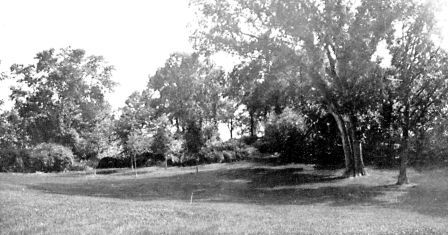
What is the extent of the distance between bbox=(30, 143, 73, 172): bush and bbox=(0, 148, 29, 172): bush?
1304 millimetres

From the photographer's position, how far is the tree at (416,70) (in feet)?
107

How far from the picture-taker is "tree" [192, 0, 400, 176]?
32938 mm

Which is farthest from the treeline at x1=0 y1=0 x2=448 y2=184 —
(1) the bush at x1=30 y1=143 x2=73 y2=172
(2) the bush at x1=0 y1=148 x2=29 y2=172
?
(2) the bush at x1=0 y1=148 x2=29 y2=172

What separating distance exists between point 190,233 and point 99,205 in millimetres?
7247

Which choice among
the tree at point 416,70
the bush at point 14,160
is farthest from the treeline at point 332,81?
the bush at point 14,160

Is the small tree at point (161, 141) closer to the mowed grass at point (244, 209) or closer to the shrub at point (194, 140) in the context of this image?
the shrub at point (194, 140)

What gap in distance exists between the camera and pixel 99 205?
19875 millimetres

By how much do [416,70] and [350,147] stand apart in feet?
30.7

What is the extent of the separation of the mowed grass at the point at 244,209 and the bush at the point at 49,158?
29577 mm

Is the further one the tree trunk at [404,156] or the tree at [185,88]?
the tree at [185,88]

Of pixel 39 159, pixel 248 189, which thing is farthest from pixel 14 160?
pixel 248 189

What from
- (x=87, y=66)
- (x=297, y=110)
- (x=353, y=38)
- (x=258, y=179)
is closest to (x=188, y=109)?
(x=87, y=66)

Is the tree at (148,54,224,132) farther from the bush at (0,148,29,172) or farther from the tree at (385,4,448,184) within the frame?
the tree at (385,4,448,184)

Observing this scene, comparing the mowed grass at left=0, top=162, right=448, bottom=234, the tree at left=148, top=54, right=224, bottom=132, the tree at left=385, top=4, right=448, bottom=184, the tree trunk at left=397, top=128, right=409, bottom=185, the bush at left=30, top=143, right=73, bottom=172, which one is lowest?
the mowed grass at left=0, top=162, right=448, bottom=234
